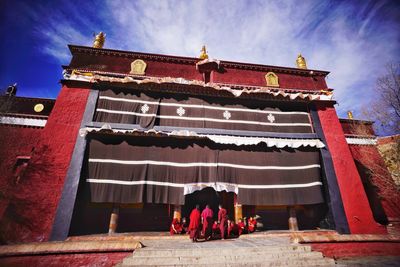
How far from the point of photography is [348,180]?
8070 mm

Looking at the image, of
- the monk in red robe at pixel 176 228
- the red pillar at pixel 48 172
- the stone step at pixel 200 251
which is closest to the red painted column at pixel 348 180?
the stone step at pixel 200 251

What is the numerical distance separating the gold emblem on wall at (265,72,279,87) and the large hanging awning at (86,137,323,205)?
4191 millimetres

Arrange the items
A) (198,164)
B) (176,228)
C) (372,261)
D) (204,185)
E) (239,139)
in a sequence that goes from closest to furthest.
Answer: (372,261) → (176,228) → (204,185) → (198,164) → (239,139)

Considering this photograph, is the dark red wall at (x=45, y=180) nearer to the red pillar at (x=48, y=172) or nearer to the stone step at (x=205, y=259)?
the red pillar at (x=48, y=172)

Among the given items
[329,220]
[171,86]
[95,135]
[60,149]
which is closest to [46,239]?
[60,149]

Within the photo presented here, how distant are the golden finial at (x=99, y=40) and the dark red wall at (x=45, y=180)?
4272 mm

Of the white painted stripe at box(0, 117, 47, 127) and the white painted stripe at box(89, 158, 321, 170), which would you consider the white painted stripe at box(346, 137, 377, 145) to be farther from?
the white painted stripe at box(0, 117, 47, 127)

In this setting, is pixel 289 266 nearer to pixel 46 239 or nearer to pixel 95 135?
pixel 46 239

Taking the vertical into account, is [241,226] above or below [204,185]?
below

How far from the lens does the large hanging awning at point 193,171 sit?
7059 millimetres

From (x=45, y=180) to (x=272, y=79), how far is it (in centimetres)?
1143

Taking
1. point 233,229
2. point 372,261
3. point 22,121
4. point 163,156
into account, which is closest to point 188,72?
point 163,156

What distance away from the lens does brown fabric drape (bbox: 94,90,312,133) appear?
26.7 ft

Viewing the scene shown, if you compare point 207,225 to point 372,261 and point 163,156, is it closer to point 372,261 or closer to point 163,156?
point 163,156
